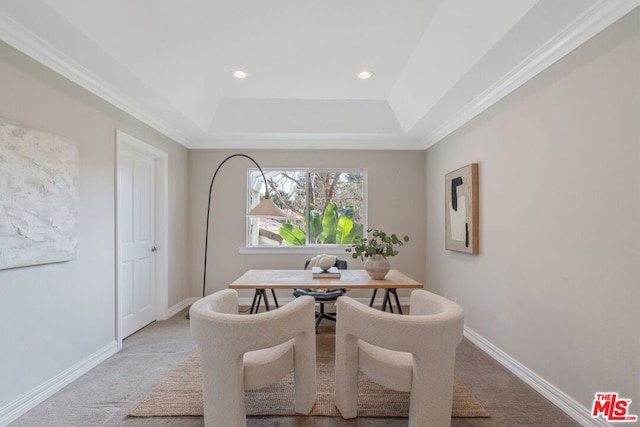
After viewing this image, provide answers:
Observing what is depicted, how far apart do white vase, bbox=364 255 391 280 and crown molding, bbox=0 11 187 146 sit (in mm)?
2712

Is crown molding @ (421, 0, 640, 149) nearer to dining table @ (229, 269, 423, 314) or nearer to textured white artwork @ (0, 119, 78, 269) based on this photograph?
dining table @ (229, 269, 423, 314)

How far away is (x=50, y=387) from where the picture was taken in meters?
2.18

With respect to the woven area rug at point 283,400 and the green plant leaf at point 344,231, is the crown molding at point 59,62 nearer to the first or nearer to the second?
the woven area rug at point 283,400

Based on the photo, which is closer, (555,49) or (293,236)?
(555,49)

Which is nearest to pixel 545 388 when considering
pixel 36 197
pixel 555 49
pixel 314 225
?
pixel 555 49

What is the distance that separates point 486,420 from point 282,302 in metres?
2.99

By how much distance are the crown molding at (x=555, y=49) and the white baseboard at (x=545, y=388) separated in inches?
86.2

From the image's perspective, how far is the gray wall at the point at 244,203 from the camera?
4.50 metres

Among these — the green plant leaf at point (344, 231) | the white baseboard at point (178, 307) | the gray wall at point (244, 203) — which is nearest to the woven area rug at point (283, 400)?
the white baseboard at point (178, 307)

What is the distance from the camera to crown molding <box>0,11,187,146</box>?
1861 mm

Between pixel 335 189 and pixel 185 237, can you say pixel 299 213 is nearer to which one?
pixel 335 189

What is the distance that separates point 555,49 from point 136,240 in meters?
4.10

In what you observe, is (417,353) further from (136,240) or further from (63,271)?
(136,240)

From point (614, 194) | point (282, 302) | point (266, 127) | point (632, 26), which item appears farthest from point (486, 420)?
point (266, 127)
